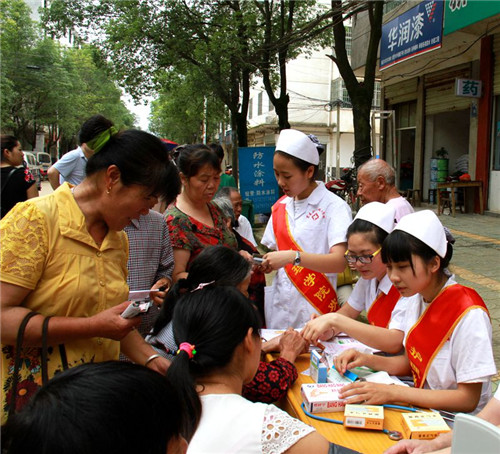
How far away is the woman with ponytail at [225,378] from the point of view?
120 centimetres

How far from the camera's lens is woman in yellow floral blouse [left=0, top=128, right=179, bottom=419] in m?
1.34

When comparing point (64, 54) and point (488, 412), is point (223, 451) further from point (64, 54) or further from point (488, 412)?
point (64, 54)

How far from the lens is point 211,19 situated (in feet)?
36.3

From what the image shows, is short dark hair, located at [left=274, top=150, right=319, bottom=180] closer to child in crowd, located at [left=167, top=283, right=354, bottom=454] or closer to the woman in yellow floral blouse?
the woman in yellow floral blouse

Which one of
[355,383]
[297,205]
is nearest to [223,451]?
[355,383]

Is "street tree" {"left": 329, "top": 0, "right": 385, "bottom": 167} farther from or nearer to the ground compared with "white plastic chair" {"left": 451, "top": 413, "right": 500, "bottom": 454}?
farther from the ground

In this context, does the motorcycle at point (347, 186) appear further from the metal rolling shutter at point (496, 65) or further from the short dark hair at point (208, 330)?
the short dark hair at point (208, 330)

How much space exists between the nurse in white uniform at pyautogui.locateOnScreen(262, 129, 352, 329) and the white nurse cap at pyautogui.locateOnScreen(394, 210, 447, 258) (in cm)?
70

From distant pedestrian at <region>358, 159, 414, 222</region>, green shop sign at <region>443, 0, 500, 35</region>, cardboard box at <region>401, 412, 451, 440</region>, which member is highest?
green shop sign at <region>443, 0, 500, 35</region>

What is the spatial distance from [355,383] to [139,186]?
3.63 feet

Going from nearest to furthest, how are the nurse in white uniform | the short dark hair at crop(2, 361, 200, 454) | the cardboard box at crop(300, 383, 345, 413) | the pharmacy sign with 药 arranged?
the short dark hair at crop(2, 361, 200, 454), the cardboard box at crop(300, 383, 345, 413), the nurse in white uniform, the pharmacy sign with 药

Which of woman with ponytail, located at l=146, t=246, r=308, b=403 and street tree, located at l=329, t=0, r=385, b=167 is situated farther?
street tree, located at l=329, t=0, r=385, b=167

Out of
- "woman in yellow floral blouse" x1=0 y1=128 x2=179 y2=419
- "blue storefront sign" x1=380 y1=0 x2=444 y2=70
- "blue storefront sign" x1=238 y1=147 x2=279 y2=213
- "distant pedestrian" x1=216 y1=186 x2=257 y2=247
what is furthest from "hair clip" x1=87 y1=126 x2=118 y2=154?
"blue storefront sign" x1=380 y1=0 x2=444 y2=70

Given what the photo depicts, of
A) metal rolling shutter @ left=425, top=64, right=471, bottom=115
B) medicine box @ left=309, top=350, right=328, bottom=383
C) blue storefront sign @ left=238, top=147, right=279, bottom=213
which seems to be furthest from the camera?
metal rolling shutter @ left=425, top=64, right=471, bottom=115
